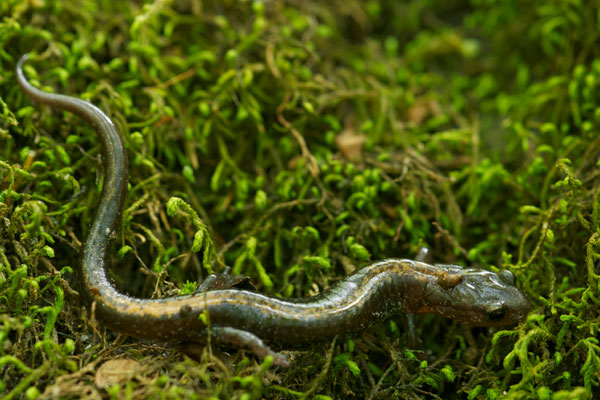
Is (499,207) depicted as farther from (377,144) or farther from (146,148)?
(146,148)

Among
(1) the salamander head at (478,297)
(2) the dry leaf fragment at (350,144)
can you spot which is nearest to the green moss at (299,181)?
(2) the dry leaf fragment at (350,144)

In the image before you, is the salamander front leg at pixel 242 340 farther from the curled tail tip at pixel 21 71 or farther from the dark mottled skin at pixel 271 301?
the curled tail tip at pixel 21 71

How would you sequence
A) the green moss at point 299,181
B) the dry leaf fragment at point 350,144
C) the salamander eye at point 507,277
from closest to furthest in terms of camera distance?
1. the green moss at point 299,181
2. the salamander eye at point 507,277
3. the dry leaf fragment at point 350,144

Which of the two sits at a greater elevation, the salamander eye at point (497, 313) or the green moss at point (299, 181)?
the green moss at point (299, 181)

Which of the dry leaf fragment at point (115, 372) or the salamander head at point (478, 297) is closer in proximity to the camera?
the dry leaf fragment at point (115, 372)

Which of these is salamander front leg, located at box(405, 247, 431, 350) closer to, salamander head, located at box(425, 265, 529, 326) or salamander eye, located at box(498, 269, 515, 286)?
salamander head, located at box(425, 265, 529, 326)

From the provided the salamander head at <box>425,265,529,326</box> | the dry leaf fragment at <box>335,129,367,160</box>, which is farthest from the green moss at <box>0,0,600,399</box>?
the salamander head at <box>425,265,529,326</box>

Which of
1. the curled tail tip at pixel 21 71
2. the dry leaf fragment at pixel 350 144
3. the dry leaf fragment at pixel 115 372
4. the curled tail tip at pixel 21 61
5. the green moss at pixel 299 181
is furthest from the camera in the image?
the dry leaf fragment at pixel 350 144

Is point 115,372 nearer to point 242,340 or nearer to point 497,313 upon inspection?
point 242,340

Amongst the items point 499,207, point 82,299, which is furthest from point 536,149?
point 82,299

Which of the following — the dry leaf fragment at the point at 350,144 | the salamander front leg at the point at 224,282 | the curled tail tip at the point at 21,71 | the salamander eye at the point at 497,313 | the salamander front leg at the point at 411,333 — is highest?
the curled tail tip at the point at 21,71
